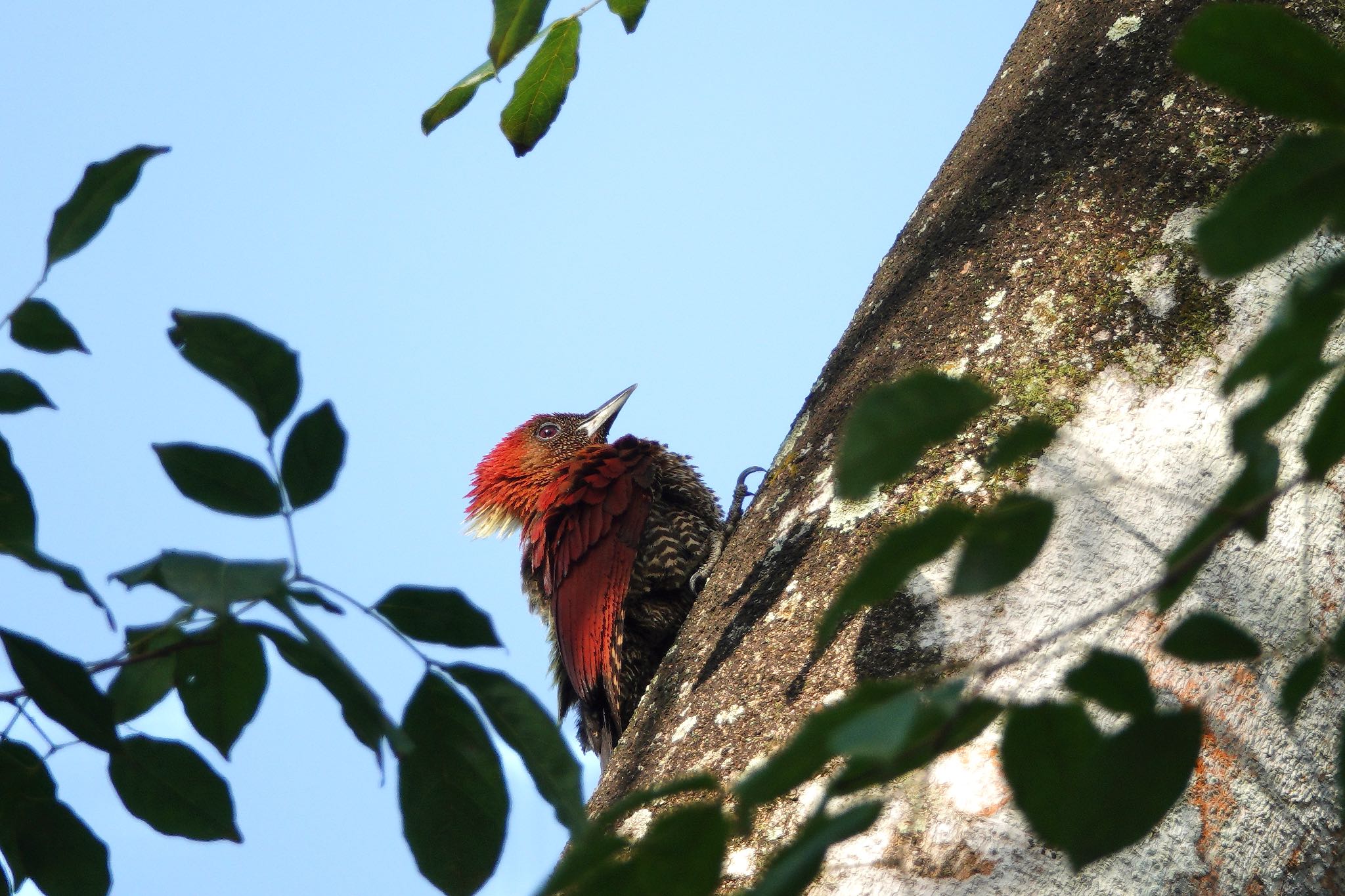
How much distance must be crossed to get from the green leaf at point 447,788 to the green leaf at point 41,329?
40cm

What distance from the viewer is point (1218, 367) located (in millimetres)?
1432

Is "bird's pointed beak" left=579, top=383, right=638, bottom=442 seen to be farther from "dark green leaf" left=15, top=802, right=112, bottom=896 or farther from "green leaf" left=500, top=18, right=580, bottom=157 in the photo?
"dark green leaf" left=15, top=802, right=112, bottom=896

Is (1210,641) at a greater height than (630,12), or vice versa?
(630,12)

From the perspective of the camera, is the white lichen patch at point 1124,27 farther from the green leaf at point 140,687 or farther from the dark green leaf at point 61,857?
the dark green leaf at point 61,857

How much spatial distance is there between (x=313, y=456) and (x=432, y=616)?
0.44ft

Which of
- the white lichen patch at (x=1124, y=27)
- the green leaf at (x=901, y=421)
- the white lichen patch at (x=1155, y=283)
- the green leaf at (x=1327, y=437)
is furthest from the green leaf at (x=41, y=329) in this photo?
the white lichen patch at (x=1124, y=27)

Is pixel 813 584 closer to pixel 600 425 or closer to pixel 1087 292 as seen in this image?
pixel 1087 292

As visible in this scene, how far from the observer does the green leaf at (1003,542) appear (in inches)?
23.0

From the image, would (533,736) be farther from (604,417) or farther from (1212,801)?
(604,417)

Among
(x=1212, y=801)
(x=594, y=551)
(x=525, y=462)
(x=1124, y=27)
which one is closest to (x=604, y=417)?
(x=525, y=462)

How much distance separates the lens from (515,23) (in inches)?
55.7

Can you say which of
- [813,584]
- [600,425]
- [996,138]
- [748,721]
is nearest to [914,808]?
[748,721]

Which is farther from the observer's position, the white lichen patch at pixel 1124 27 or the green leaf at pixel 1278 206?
the white lichen patch at pixel 1124 27

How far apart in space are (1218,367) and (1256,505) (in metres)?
0.92
